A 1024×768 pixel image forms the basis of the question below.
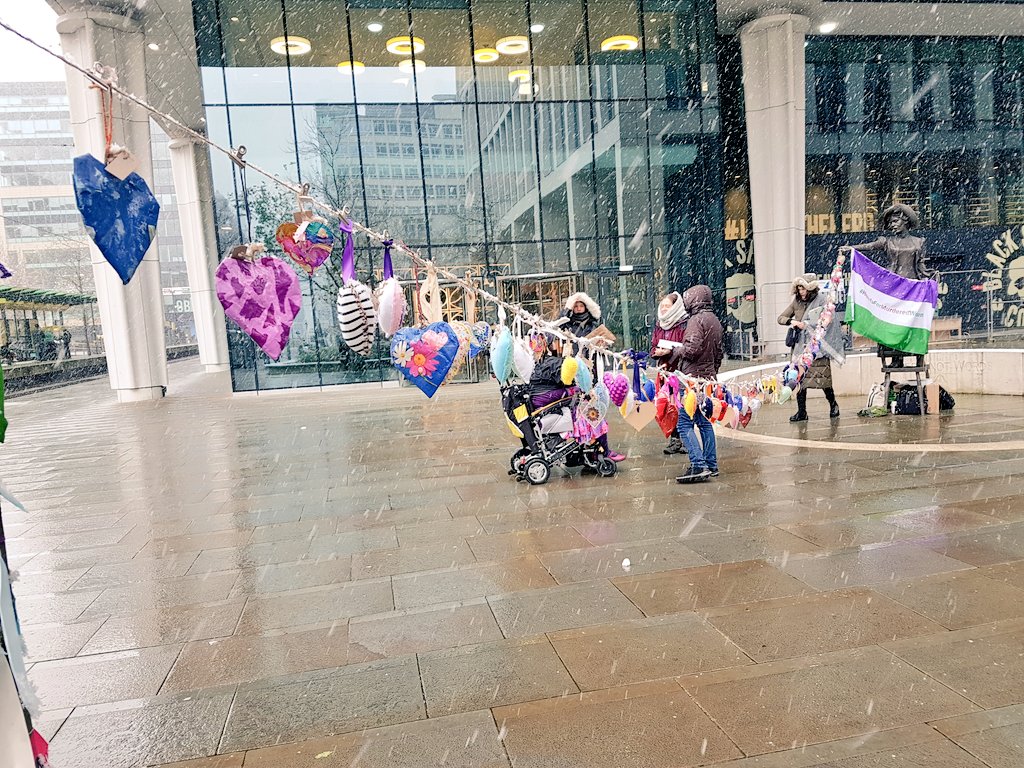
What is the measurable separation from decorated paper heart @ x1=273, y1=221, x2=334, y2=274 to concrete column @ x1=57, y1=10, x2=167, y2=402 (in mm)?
13986

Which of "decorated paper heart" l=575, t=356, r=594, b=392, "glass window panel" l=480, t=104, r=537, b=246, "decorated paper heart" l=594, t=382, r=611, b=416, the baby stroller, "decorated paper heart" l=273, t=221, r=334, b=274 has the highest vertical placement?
"glass window panel" l=480, t=104, r=537, b=246

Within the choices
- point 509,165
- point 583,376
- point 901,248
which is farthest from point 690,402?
point 509,165

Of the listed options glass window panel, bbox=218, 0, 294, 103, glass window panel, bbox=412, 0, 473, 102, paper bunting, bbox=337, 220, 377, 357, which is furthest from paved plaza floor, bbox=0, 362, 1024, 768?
glass window panel, bbox=412, 0, 473, 102

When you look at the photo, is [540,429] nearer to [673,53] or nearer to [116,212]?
[116,212]

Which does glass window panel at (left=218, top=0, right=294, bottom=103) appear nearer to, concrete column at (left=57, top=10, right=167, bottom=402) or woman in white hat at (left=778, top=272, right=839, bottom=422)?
concrete column at (left=57, top=10, right=167, bottom=402)

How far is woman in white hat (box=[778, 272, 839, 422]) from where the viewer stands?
1019 cm

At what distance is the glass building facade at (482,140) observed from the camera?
2052 cm

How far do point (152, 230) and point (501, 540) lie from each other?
3.42 m

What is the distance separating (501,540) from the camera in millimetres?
5938

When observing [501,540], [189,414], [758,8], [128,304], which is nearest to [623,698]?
[501,540]

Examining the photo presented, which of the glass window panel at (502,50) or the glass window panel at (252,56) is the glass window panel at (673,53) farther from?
the glass window panel at (252,56)

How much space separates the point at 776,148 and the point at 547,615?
2091cm

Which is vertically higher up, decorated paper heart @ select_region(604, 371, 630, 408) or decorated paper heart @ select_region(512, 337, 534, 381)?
decorated paper heart @ select_region(512, 337, 534, 381)

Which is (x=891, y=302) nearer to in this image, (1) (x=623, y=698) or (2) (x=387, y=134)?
(1) (x=623, y=698)
